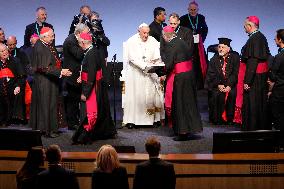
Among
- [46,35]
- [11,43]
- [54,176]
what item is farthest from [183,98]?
[54,176]

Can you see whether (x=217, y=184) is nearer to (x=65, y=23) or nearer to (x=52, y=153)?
(x=52, y=153)

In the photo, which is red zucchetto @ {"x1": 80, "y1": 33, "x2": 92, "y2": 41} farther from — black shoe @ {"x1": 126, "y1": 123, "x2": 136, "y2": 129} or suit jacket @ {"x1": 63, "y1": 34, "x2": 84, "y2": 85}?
black shoe @ {"x1": 126, "y1": 123, "x2": 136, "y2": 129}

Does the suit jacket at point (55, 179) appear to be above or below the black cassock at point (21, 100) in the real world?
below

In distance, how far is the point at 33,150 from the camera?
575 centimetres

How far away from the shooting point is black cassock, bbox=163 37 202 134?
9.20 meters

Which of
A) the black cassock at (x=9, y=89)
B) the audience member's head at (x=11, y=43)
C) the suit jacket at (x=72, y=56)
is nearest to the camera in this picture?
the suit jacket at (x=72, y=56)

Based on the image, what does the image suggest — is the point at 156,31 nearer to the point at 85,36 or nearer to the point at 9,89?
the point at 85,36

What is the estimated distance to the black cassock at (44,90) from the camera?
9.58 m

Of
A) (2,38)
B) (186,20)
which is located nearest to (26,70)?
(2,38)

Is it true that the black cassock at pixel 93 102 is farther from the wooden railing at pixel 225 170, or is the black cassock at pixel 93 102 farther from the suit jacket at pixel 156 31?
the suit jacket at pixel 156 31

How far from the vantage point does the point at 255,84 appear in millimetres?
9156

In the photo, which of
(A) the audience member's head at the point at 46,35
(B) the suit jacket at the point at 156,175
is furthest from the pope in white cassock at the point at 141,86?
(B) the suit jacket at the point at 156,175

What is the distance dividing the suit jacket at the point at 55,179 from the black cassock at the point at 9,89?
18.2ft

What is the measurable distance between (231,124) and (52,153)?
18.6ft
